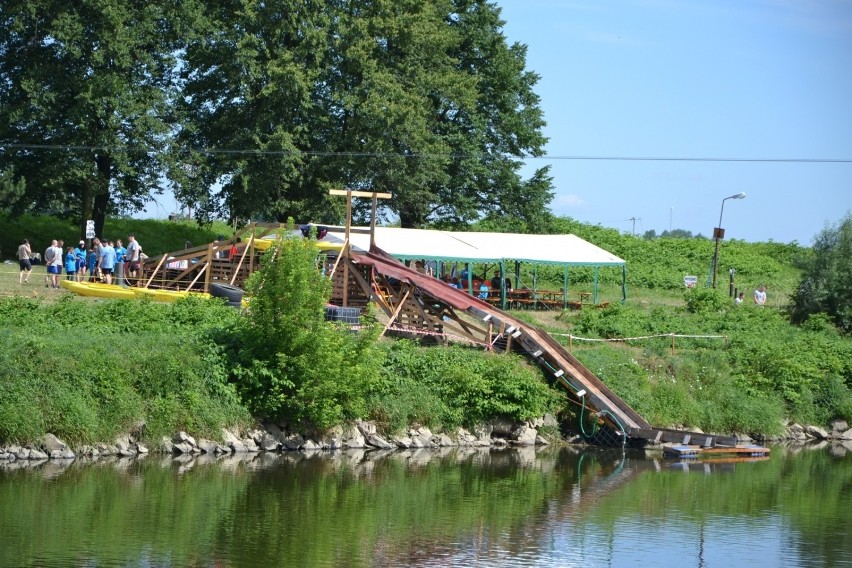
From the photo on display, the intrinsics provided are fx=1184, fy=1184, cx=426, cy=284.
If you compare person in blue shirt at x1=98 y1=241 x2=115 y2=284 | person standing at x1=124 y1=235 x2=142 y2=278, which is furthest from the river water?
person standing at x1=124 y1=235 x2=142 y2=278

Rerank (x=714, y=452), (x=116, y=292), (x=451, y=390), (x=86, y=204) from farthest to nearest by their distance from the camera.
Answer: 1. (x=86, y=204)
2. (x=116, y=292)
3. (x=714, y=452)
4. (x=451, y=390)

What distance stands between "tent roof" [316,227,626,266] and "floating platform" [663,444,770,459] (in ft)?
46.9

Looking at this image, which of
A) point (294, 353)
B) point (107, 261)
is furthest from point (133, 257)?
point (294, 353)

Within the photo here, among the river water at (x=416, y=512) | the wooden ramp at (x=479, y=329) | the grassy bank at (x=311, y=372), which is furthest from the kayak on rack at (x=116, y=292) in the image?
the river water at (x=416, y=512)

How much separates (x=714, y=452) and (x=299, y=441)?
11683mm

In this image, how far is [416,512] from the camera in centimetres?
2369

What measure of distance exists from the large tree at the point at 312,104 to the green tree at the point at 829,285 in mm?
16832

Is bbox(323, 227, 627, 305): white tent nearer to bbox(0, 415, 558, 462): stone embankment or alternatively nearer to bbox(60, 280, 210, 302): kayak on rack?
bbox(60, 280, 210, 302): kayak on rack

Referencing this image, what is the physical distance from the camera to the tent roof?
1766 inches

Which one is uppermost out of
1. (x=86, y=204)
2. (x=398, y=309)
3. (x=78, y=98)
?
(x=78, y=98)

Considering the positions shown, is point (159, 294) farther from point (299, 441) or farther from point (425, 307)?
point (299, 441)

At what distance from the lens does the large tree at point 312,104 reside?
165 ft

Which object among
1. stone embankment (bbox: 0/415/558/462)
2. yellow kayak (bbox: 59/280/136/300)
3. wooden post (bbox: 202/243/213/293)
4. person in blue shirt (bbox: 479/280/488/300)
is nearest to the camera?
stone embankment (bbox: 0/415/558/462)

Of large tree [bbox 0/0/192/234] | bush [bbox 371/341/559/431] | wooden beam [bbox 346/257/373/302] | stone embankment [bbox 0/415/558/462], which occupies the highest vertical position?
large tree [bbox 0/0/192/234]
